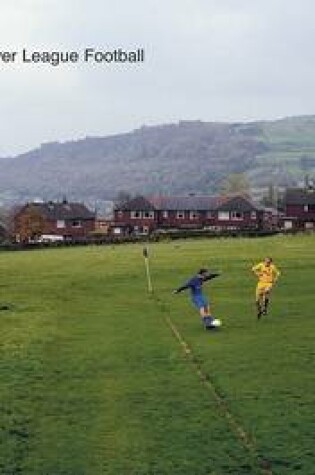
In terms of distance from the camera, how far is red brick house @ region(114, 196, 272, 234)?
18500cm

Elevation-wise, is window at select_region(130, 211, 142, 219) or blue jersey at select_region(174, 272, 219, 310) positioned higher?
window at select_region(130, 211, 142, 219)

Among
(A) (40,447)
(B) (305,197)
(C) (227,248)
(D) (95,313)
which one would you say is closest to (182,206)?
(B) (305,197)

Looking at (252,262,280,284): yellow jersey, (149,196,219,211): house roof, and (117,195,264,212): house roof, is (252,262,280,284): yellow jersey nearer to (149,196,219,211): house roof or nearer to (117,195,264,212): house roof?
(117,195,264,212): house roof

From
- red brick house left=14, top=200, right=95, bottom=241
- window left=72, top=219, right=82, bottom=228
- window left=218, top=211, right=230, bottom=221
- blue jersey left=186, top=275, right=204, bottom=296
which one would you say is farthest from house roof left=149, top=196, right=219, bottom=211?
blue jersey left=186, top=275, right=204, bottom=296

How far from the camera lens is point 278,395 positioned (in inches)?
837

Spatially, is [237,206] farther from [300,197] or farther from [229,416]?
[229,416]

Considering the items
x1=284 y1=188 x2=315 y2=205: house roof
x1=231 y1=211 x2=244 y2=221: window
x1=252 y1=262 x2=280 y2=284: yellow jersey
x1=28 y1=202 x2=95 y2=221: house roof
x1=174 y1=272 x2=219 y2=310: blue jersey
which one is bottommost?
x1=174 y1=272 x2=219 y2=310: blue jersey

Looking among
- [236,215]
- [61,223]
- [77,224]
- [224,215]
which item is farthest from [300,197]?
[61,223]

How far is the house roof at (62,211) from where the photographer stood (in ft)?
604

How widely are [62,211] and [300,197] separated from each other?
4761 cm

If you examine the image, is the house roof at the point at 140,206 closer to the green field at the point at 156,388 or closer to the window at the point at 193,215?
the window at the point at 193,215

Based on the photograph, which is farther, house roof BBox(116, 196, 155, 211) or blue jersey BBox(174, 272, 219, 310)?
house roof BBox(116, 196, 155, 211)

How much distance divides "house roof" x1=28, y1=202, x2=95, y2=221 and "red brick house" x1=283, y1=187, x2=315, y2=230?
40.0 m

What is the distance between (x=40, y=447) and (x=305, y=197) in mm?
161569
